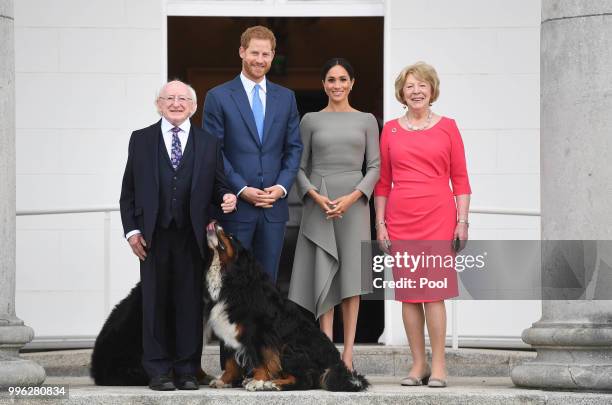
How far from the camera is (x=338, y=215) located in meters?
8.29

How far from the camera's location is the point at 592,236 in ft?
25.5

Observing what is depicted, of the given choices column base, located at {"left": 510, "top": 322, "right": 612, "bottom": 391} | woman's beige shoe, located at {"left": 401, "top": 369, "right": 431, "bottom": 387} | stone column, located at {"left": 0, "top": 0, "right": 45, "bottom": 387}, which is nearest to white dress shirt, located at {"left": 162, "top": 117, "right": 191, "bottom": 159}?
stone column, located at {"left": 0, "top": 0, "right": 45, "bottom": 387}

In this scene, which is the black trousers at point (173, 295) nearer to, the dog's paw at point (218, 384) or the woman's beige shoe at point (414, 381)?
the dog's paw at point (218, 384)

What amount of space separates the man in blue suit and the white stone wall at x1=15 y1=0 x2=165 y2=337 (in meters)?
2.42

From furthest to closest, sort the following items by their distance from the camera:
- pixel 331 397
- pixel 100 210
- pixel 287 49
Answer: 1. pixel 287 49
2. pixel 100 210
3. pixel 331 397

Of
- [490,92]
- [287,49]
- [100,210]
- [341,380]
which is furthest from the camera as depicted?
[287,49]

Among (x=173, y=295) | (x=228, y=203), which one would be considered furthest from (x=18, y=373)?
(x=228, y=203)

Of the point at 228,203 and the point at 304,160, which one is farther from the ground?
the point at 304,160

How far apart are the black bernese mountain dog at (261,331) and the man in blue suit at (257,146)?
0.36 metres

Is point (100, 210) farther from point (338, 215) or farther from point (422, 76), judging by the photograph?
point (422, 76)

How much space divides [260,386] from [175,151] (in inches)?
52.3

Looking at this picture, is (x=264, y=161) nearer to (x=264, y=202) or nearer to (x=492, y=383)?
(x=264, y=202)

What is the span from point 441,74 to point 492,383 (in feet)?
9.52
